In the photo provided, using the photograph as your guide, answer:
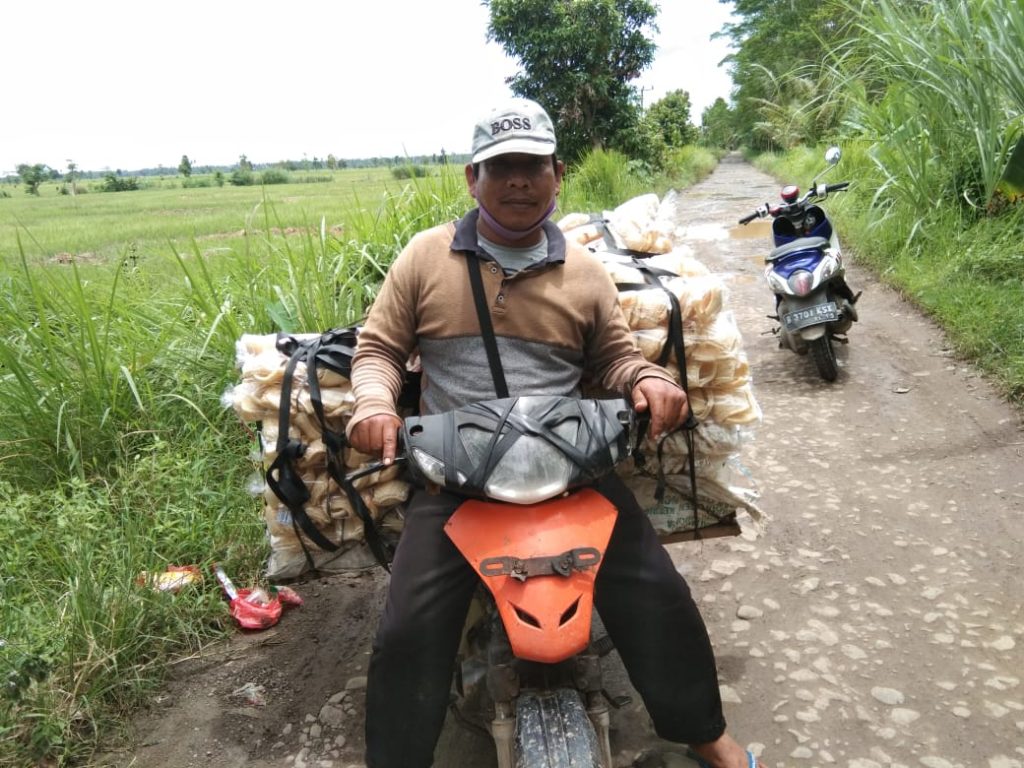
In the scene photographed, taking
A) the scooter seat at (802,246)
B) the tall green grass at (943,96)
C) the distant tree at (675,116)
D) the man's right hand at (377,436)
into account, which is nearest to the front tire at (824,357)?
the scooter seat at (802,246)

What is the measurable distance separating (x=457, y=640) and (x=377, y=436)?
49 cm

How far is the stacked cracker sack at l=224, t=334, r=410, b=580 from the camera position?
209 centimetres

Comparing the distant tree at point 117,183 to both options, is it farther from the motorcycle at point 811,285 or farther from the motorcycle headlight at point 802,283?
the motorcycle headlight at point 802,283

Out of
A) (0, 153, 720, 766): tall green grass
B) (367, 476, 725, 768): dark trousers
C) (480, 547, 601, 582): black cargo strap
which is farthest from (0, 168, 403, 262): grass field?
(480, 547, 601, 582): black cargo strap

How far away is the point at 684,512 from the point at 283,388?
117 cm

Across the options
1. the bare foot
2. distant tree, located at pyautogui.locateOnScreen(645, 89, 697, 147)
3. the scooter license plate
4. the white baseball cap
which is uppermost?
distant tree, located at pyautogui.locateOnScreen(645, 89, 697, 147)

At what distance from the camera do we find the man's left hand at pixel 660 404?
6.02 ft

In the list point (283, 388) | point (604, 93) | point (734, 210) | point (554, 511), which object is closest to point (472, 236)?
point (283, 388)

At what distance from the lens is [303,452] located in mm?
2039

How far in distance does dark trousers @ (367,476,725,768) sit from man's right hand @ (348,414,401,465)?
19cm

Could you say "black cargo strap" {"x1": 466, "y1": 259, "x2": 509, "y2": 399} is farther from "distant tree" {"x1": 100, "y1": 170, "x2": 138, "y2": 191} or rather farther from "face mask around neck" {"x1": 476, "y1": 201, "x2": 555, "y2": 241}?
"distant tree" {"x1": 100, "y1": 170, "x2": 138, "y2": 191}

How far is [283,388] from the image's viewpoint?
2.04 meters

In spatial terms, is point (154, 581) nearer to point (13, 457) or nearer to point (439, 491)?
point (13, 457)

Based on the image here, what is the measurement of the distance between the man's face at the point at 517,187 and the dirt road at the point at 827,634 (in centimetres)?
137
